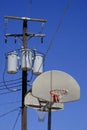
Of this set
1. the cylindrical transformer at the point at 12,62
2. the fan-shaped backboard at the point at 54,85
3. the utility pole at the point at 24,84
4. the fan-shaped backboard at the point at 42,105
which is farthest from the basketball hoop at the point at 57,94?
the cylindrical transformer at the point at 12,62

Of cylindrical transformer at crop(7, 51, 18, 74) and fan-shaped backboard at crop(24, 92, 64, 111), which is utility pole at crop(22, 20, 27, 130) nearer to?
cylindrical transformer at crop(7, 51, 18, 74)

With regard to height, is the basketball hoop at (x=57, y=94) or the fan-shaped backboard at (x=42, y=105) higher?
the basketball hoop at (x=57, y=94)

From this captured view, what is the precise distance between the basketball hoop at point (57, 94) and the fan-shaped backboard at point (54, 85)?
0.14 ft

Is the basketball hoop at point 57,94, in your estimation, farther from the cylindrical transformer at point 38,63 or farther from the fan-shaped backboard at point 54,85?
the cylindrical transformer at point 38,63

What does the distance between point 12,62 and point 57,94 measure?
947 cm

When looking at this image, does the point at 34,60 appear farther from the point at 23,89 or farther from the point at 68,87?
the point at 68,87

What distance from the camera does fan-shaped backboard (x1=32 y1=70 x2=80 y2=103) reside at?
31.9ft

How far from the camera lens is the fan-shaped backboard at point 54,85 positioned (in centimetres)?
971

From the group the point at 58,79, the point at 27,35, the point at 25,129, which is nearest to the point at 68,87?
the point at 58,79

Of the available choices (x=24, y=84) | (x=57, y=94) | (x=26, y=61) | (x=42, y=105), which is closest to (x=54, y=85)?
(x=57, y=94)

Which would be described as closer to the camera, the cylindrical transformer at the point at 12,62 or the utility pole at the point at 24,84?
the utility pole at the point at 24,84

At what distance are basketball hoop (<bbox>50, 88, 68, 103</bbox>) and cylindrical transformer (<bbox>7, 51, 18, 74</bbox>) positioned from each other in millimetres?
9226

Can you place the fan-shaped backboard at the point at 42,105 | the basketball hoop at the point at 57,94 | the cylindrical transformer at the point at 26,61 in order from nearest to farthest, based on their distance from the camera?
1. the basketball hoop at the point at 57,94
2. the fan-shaped backboard at the point at 42,105
3. the cylindrical transformer at the point at 26,61

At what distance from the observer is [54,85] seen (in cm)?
978
